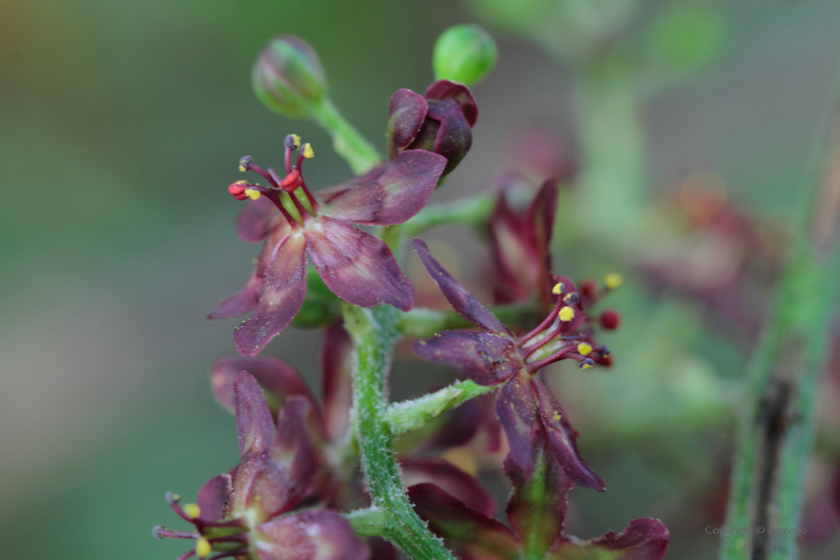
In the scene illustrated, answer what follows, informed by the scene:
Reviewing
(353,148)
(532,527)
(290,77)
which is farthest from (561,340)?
(290,77)

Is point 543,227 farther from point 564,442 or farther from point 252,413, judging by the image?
point 252,413

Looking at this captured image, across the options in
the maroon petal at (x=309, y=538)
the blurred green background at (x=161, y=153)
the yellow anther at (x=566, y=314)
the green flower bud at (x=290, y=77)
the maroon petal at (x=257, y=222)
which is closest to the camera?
the maroon petal at (x=309, y=538)

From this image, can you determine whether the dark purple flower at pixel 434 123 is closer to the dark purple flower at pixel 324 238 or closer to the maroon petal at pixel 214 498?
the dark purple flower at pixel 324 238

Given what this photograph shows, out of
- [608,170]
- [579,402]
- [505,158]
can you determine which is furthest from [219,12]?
[579,402]

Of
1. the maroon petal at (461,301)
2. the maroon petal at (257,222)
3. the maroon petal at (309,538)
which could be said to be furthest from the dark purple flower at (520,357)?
the maroon petal at (257,222)

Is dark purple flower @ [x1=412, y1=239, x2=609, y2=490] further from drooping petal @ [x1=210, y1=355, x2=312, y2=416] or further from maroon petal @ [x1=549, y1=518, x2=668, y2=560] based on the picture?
drooping petal @ [x1=210, y1=355, x2=312, y2=416]

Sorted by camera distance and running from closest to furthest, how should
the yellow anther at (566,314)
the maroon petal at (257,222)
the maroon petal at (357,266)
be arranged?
the maroon petal at (357,266), the yellow anther at (566,314), the maroon petal at (257,222)
